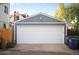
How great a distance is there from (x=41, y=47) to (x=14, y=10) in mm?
1103

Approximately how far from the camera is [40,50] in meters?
4.73

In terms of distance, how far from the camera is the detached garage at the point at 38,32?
4711 mm

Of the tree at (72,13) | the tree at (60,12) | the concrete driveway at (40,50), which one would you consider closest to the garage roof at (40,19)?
the tree at (60,12)

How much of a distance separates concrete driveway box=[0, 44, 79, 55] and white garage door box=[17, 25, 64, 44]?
100 mm

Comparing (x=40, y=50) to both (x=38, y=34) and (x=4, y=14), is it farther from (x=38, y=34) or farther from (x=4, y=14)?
(x=4, y=14)

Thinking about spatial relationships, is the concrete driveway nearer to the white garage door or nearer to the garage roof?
the white garage door

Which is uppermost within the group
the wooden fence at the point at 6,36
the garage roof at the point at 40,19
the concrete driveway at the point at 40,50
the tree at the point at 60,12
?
the tree at the point at 60,12

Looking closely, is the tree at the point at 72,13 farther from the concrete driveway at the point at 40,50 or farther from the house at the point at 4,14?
the house at the point at 4,14

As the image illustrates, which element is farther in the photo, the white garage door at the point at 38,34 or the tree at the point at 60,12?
the white garage door at the point at 38,34

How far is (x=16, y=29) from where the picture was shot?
4766 mm

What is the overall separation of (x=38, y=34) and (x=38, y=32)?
0.16 ft

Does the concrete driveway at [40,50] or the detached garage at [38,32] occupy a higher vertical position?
the detached garage at [38,32]

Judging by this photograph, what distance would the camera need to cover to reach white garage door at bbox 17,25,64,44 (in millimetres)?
4742

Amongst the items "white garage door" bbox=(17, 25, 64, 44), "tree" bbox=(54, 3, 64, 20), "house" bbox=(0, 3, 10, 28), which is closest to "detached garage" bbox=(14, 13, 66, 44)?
"white garage door" bbox=(17, 25, 64, 44)
